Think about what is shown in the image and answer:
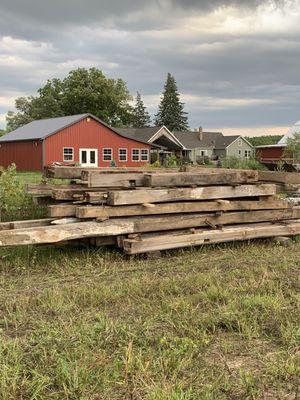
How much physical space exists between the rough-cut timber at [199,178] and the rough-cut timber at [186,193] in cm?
11

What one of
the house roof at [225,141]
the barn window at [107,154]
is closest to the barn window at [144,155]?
the barn window at [107,154]

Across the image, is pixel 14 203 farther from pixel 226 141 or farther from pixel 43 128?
pixel 226 141

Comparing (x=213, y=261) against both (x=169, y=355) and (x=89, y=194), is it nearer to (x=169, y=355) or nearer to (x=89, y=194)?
(x=89, y=194)

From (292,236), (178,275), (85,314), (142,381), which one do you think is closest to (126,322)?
(85,314)

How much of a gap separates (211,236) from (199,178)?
100 cm

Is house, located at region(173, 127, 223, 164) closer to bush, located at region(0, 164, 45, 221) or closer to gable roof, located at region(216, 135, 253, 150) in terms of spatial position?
gable roof, located at region(216, 135, 253, 150)

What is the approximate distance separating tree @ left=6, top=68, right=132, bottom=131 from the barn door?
29.7 metres

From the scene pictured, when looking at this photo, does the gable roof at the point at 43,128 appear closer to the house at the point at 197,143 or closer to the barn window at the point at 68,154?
the barn window at the point at 68,154

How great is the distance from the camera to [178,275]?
6539 mm

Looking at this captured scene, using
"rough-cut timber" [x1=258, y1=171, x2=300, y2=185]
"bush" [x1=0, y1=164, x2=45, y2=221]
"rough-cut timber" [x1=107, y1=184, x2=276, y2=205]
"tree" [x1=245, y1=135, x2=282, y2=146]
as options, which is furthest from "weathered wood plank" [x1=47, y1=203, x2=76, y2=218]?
"tree" [x1=245, y1=135, x2=282, y2=146]

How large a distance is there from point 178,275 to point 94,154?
1608 inches

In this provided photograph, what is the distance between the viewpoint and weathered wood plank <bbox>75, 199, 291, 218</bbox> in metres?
7.48

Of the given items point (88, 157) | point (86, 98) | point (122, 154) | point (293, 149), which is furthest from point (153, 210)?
point (86, 98)

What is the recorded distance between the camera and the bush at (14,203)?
9.79m
